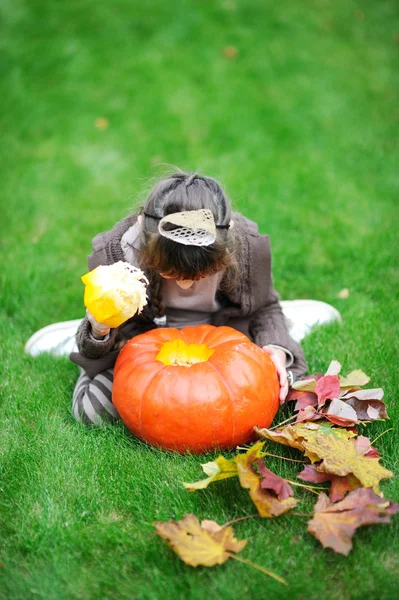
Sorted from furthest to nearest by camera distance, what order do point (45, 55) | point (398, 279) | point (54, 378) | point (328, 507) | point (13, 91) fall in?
point (45, 55) → point (13, 91) → point (398, 279) → point (54, 378) → point (328, 507)

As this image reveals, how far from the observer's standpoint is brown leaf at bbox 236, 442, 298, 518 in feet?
→ 6.36

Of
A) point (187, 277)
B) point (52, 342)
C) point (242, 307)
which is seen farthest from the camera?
point (52, 342)

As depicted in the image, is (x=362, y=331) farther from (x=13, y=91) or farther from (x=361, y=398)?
(x=13, y=91)

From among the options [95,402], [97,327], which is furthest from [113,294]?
[95,402]

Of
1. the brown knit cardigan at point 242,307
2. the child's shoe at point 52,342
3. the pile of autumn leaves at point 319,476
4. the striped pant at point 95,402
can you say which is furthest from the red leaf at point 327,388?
the child's shoe at point 52,342

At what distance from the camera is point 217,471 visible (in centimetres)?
198

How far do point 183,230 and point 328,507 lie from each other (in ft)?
3.35

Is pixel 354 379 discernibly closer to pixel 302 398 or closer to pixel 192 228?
pixel 302 398

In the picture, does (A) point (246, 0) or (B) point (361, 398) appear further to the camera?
(A) point (246, 0)

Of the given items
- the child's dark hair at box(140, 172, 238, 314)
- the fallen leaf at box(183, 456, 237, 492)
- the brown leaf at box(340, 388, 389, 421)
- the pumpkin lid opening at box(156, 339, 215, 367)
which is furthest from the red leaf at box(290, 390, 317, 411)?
the child's dark hair at box(140, 172, 238, 314)

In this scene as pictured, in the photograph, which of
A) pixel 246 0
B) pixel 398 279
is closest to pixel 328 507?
pixel 398 279

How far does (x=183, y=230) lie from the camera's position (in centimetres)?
211

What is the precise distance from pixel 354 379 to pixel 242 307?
0.57 metres

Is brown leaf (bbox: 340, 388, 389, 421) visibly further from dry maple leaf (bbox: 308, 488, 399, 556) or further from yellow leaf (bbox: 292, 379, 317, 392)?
dry maple leaf (bbox: 308, 488, 399, 556)
